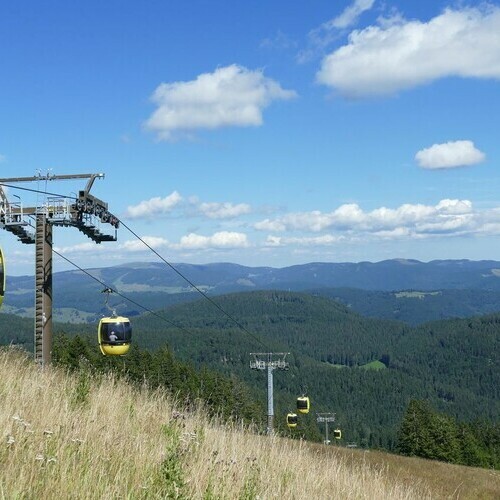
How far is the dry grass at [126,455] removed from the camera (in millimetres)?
4484

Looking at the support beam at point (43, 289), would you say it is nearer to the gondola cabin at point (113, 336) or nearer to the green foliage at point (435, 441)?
the gondola cabin at point (113, 336)

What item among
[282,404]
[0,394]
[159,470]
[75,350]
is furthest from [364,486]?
[282,404]

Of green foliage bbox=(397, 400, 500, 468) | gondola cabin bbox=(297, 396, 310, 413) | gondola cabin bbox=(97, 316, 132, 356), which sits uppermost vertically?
gondola cabin bbox=(97, 316, 132, 356)

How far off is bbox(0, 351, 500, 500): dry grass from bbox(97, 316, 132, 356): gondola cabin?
846 centimetres

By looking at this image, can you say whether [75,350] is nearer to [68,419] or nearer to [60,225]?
[60,225]

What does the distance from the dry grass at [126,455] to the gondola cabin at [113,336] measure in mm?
8460

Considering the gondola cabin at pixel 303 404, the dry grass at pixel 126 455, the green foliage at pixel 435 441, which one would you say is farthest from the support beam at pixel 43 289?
the green foliage at pixel 435 441

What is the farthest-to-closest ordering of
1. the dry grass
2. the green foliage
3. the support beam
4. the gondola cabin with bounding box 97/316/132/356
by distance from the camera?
the green foliage, the support beam, the gondola cabin with bounding box 97/316/132/356, the dry grass

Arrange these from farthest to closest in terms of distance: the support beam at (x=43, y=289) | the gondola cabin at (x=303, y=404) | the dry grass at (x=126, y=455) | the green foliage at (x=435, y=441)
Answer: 1. the green foliage at (x=435, y=441)
2. the gondola cabin at (x=303, y=404)
3. the support beam at (x=43, y=289)
4. the dry grass at (x=126, y=455)

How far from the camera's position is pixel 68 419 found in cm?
623

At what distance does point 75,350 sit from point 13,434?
6088 cm

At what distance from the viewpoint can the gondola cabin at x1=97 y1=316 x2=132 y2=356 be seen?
18172 mm

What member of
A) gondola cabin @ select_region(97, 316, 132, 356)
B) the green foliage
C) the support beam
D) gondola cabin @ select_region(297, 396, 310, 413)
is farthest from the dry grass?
the green foliage

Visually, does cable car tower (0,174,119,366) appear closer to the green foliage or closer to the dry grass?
the dry grass
